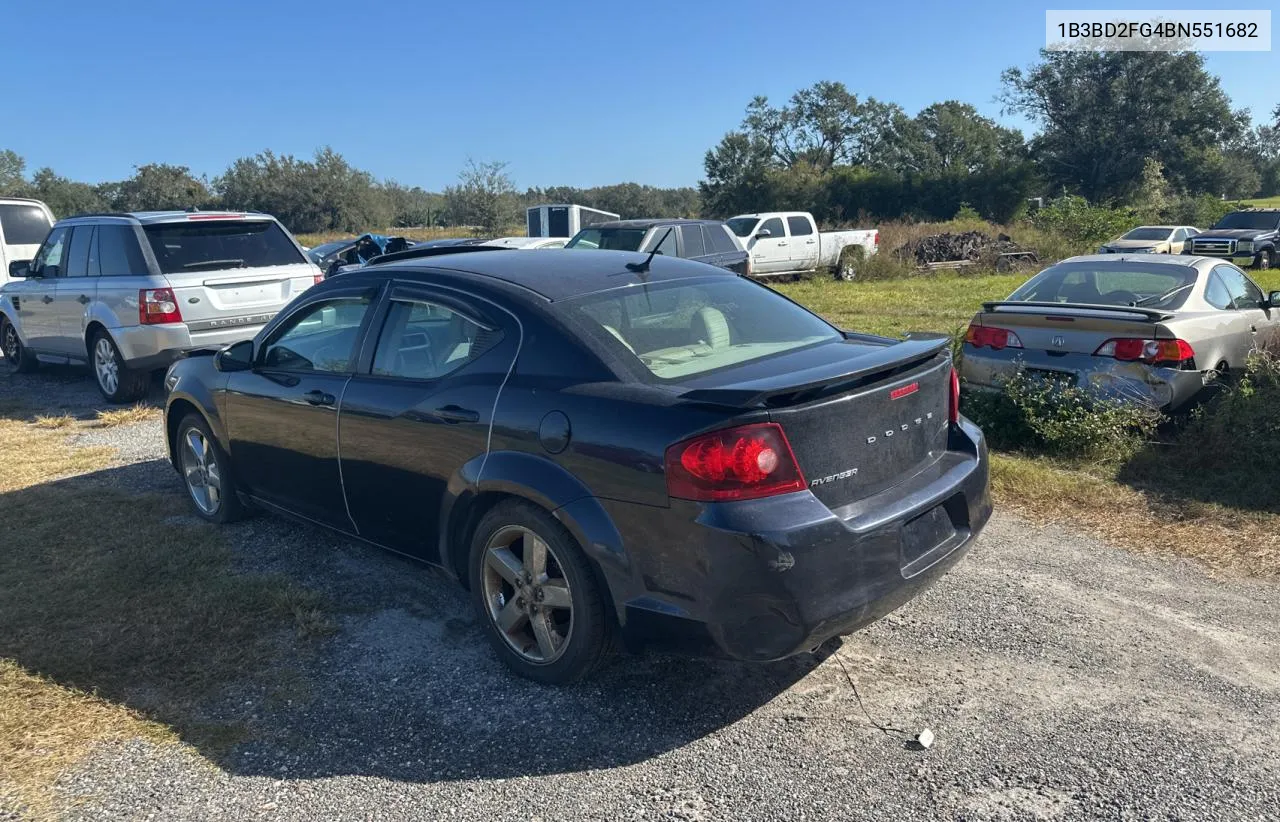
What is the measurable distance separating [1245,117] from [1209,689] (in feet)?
212

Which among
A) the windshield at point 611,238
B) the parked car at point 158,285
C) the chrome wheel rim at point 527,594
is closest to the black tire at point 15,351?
the parked car at point 158,285

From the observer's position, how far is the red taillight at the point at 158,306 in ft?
29.0

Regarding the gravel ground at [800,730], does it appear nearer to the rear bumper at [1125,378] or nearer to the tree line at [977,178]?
the rear bumper at [1125,378]

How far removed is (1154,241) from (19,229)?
27.1m

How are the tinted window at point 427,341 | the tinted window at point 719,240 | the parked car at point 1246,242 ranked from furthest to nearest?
the parked car at point 1246,242 < the tinted window at point 719,240 < the tinted window at point 427,341

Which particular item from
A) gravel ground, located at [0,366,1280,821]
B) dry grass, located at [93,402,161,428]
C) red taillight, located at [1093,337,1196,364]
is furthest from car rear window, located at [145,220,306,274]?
red taillight, located at [1093,337,1196,364]

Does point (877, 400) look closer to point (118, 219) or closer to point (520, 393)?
point (520, 393)

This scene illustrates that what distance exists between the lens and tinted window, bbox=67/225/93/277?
9758 mm

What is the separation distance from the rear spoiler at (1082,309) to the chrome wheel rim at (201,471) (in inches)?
225

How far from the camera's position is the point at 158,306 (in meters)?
8.86

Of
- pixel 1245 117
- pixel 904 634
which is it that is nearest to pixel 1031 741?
pixel 904 634

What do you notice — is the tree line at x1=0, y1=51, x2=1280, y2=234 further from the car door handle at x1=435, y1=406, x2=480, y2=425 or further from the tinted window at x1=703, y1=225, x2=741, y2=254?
the car door handle at x1=435, y1=406, x2=480, y2=425

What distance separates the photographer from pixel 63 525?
570 cm

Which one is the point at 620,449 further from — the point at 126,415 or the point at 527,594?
→ the point at 126,415
